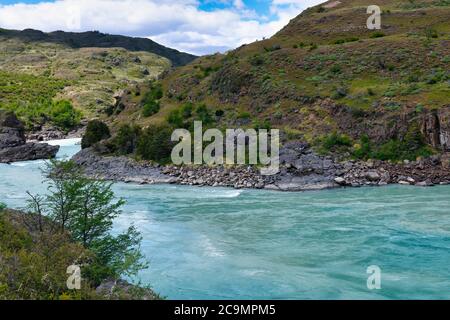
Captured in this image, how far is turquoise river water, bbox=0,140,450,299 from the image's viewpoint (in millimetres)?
16823

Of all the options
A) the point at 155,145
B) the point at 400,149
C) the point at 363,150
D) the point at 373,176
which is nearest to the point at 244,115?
the point at 155,145

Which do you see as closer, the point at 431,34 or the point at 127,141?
the point at 127,141

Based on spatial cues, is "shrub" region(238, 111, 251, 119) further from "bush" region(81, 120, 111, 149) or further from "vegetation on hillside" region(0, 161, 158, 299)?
"vegetation on hillside" region(0, 161, 158, 299)

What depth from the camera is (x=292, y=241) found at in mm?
22906

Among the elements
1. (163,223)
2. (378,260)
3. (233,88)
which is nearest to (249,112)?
(233,88)

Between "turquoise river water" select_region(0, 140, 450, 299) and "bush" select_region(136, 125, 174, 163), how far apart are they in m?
9.93

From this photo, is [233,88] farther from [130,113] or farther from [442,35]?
[442,35]

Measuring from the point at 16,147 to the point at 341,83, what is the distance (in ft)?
137

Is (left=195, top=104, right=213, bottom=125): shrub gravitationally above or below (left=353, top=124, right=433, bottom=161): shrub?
above

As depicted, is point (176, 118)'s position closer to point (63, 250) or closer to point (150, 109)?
point (150, 109)

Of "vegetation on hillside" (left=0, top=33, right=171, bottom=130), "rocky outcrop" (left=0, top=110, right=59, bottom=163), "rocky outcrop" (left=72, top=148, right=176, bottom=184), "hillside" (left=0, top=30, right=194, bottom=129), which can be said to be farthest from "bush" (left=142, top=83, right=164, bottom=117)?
"rocky outcrop" (left=72, top=148, right=176, bottom=184)

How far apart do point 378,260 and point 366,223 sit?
6.49 meters

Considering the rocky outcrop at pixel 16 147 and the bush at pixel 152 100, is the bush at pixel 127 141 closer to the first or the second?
the rocky outcrop at pixel 16 147

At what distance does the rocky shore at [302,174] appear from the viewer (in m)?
38.2
